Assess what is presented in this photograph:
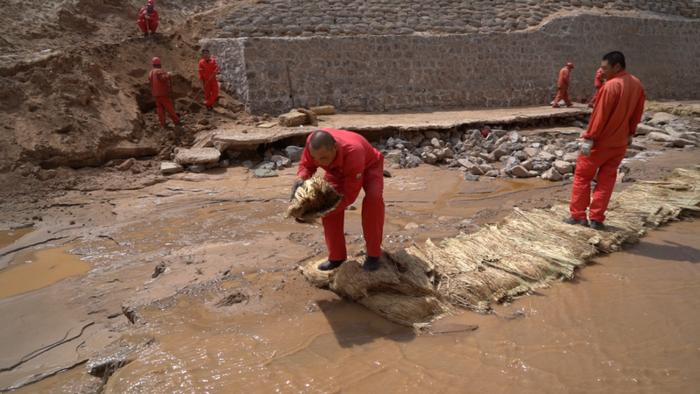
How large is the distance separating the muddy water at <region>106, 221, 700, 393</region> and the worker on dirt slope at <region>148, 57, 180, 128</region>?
219 inches

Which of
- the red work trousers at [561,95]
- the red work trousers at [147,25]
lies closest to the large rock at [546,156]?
the red work trousers at [561,95]

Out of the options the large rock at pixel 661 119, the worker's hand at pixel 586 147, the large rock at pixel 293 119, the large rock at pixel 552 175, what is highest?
the worker's hand at pixel 586 147

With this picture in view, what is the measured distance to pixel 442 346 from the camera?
2.56 m

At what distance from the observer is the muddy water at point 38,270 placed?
141 inches

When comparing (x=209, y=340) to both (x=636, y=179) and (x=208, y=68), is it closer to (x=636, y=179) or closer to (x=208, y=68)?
(x=636, y=179)

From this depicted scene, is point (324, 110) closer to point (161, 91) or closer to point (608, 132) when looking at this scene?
point (161, 91)

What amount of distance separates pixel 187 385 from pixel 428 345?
1359 mm

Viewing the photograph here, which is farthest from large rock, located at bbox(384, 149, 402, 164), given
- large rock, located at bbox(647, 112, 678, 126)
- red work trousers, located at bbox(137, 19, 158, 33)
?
large rock, located at bbox(647, 112, 678, 126)

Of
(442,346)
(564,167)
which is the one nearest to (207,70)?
(564,167)

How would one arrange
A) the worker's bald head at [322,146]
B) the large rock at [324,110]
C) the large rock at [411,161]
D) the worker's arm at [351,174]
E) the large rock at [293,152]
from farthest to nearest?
the large rock at [324,110]
the large rock at [293,152]
the large rock at [411,161]
the worker's arm at [351,174]
the worker's bald head at [322,146]

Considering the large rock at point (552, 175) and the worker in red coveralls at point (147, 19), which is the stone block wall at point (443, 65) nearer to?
the worker in red coveralls at point (147, 19)

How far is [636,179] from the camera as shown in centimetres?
600

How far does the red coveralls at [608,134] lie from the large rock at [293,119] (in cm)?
535

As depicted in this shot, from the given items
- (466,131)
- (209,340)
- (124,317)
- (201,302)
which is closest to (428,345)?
(209,340)
